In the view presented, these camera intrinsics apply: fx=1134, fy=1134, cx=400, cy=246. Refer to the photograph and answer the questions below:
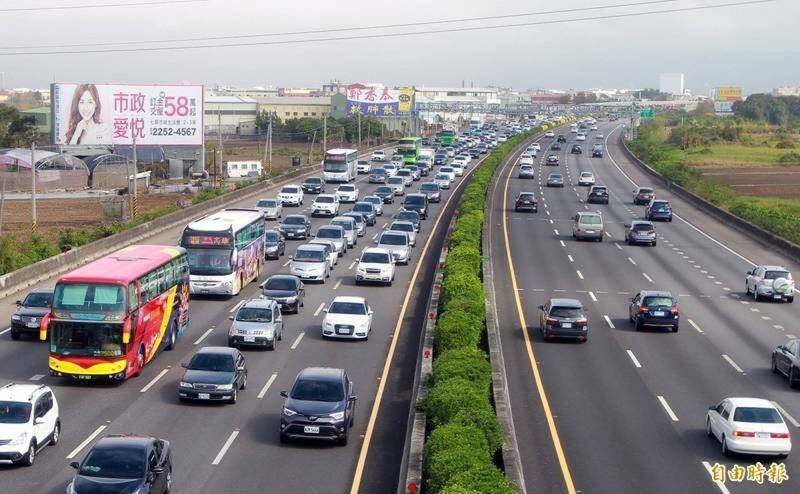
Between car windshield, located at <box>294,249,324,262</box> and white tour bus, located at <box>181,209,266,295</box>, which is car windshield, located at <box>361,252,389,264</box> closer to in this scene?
car windshield, located at <box>294,249,324,262</box>

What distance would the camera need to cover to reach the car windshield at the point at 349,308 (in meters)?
36.6

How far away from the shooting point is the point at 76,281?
93.1 feet

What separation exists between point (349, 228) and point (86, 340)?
101 ft

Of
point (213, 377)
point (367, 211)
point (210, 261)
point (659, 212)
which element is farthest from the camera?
point (659, 212)

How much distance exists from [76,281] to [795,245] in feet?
139

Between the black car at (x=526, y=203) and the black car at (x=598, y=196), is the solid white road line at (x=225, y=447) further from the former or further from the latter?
the black car at (x=598, y=196)

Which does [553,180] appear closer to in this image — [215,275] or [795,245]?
[795,245]

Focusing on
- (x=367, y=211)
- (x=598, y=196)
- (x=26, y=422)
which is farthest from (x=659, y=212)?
(x=26, y=422)

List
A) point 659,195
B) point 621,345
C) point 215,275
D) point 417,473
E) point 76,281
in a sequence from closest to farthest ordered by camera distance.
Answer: point 417,473 < point 76,281 < point 621,345 < point 215,275 < point 659,195

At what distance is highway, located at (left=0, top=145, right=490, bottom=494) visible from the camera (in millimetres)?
21641

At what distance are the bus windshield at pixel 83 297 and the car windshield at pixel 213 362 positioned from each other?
258 cm

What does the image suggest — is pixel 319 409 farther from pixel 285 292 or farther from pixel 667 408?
pixel 285 292

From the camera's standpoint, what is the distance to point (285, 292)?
1586 inches

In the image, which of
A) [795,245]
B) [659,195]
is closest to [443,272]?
[795,245]
